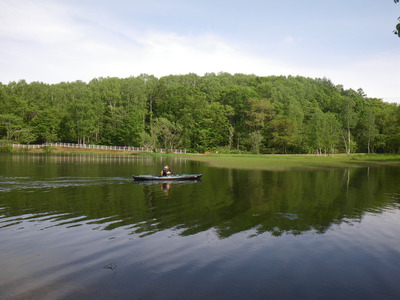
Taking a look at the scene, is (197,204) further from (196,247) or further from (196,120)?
(196,120)

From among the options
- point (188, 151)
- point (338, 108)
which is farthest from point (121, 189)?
point (338, 108)

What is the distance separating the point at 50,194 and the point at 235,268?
1727 centimetres

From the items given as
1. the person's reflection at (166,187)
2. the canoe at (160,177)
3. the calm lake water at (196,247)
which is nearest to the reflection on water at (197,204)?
the person's reflection at (166,187)

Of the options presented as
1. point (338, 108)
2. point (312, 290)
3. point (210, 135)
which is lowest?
point (312, 290)

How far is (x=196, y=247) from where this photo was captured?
12047 mm

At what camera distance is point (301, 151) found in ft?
319

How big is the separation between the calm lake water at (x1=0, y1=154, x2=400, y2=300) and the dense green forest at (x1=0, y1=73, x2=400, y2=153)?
241ft

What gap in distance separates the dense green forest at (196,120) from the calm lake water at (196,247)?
7346 centimetres

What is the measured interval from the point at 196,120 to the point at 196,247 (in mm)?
94248

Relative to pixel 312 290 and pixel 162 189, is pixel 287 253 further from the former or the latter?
pixel 162 189

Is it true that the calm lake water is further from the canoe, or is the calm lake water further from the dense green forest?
the dense green forest

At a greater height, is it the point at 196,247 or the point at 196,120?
the point at 196,120

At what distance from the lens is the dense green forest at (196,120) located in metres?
94.9

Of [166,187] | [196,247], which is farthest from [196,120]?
[196,247]
